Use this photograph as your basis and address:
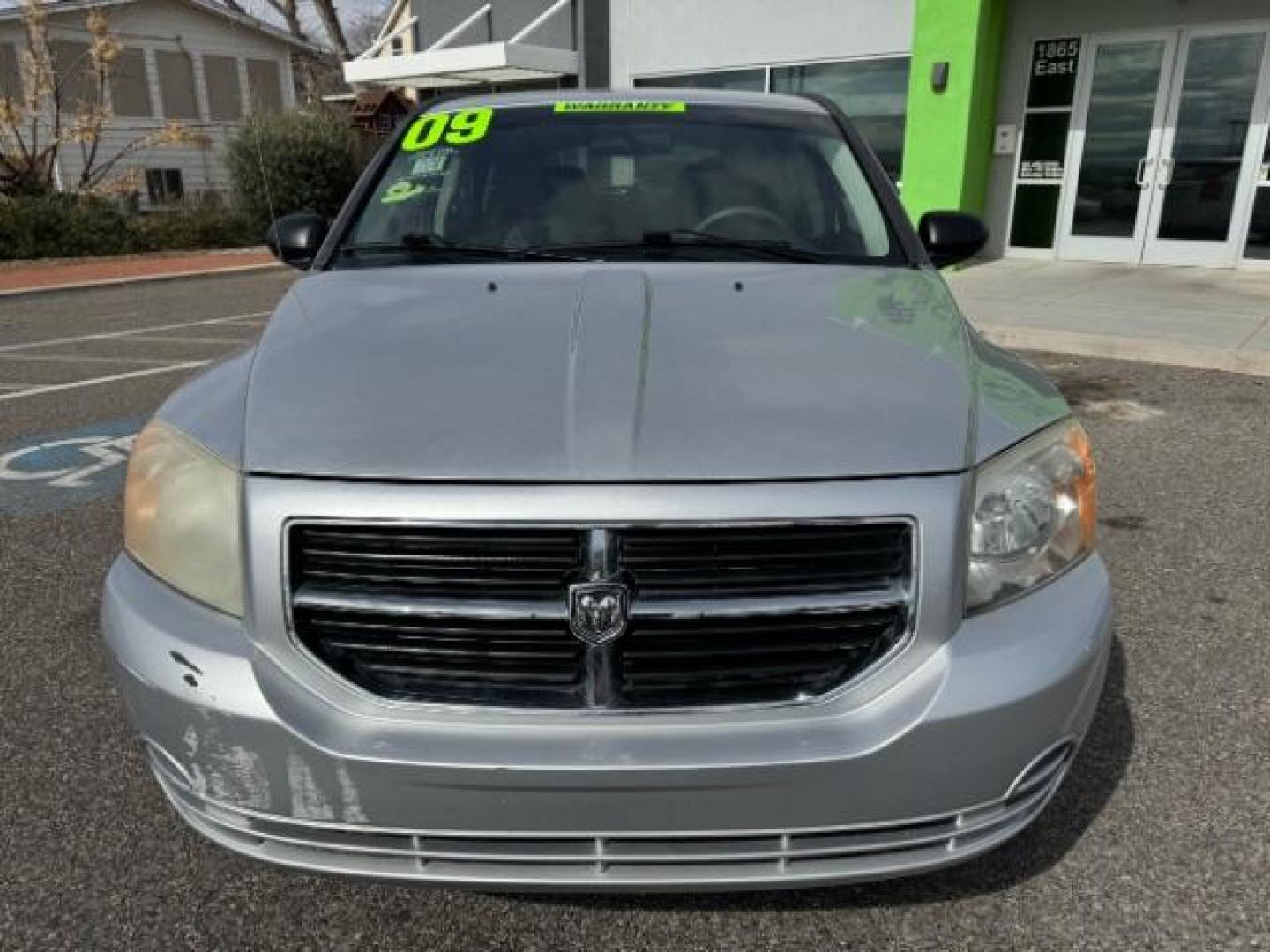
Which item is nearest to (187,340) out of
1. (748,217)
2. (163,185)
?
(748,217)

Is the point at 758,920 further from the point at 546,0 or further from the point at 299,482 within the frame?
the point at 546,0

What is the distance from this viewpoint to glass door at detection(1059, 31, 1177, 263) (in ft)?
36.8

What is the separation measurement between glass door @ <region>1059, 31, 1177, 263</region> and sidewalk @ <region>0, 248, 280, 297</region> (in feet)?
35.3

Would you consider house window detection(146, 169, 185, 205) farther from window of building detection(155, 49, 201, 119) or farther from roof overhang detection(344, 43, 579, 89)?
roof overhang detection(344, 43, 579, 89)

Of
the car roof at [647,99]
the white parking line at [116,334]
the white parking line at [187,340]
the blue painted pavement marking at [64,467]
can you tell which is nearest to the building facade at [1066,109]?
the white parking line at [187,340]

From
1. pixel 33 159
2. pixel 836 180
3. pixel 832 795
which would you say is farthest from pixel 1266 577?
pixel 33 159

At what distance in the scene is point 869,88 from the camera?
45.2ft

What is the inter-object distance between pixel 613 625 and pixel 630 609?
38 mm

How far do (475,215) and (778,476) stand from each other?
170cm

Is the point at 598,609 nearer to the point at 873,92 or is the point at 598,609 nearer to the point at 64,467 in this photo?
the point at 64,467

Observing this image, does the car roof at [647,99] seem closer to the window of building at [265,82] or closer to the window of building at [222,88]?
the window of building at [222,88]

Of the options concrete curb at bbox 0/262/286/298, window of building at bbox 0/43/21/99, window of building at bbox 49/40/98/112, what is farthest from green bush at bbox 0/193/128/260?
window of building at bbox 0/43/21/99

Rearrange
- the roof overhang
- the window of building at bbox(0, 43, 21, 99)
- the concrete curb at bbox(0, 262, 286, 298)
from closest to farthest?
1. the concrete curb at bbox(0, 262, 286, 298)
2. the roof overhang
3. the window of building at bbox(0, 43, 21, 99)

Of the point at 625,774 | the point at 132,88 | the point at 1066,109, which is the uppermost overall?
the point at 132,88
